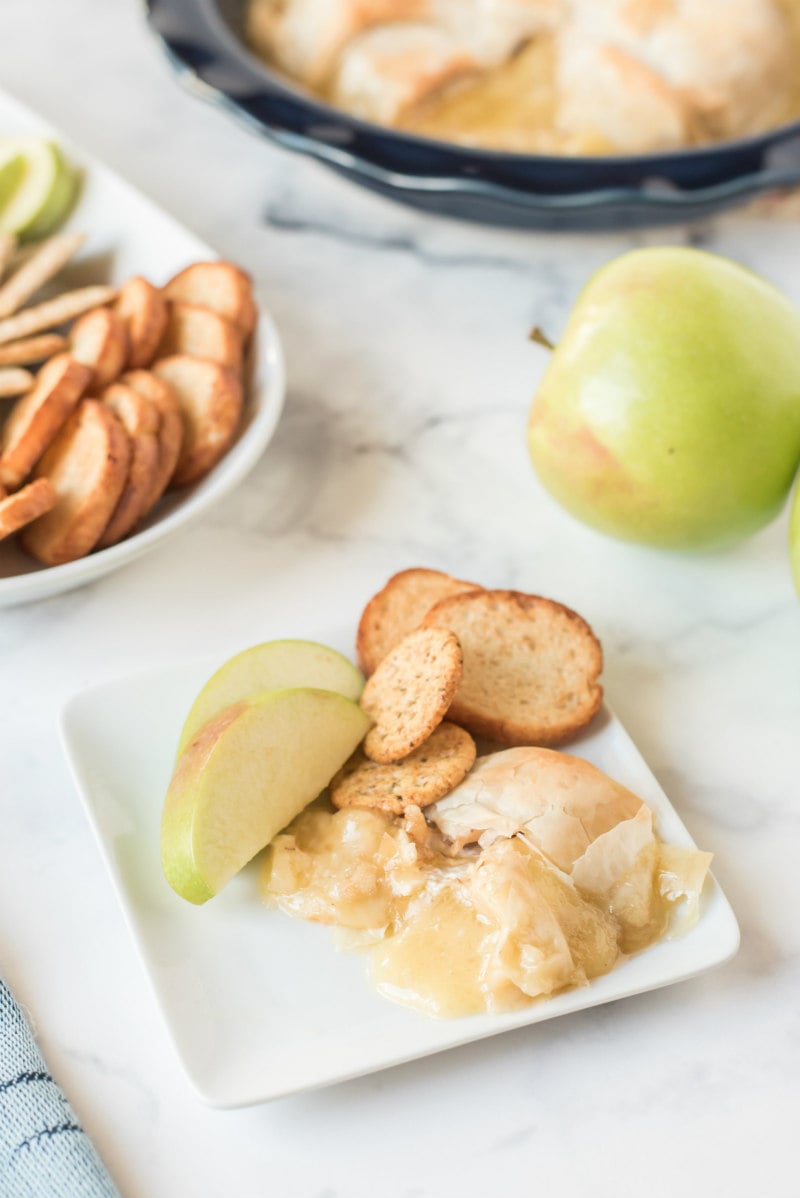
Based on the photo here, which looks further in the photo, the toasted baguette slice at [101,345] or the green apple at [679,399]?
the toasted baguette slice at [101,345]

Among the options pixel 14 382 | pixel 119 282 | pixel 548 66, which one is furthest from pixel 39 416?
pixel 548 66

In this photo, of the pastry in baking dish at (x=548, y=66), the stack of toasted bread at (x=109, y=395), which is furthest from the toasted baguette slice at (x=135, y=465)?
the pastry in baking dish at (x=548, y=66)

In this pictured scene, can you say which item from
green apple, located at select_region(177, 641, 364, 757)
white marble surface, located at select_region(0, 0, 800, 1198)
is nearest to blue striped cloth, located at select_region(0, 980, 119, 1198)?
white marble surface, located at select_region(0, 0, 800, 1198)

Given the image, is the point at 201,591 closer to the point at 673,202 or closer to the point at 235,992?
the point at 235,992

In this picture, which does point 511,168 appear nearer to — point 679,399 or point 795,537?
point 679,399

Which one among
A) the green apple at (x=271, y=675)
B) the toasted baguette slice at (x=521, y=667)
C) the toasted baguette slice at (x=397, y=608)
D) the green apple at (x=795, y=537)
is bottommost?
the green apple at (x=271, y=675)

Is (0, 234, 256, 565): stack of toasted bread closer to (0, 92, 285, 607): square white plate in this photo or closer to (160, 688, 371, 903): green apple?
(0, 92, 285, 607): square white plate

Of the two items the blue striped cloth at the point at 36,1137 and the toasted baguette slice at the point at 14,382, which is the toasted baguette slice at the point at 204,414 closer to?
the toasted baguette slice at the point at 14,382
